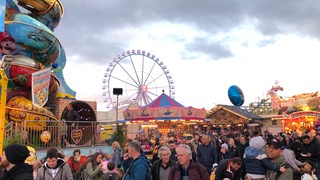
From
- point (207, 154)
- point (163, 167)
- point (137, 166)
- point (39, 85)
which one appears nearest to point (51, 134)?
point (39, 85)

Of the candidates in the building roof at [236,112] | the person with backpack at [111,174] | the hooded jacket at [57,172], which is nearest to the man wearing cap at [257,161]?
the person with backpack at [111,174]

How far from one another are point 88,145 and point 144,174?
8.81 metres

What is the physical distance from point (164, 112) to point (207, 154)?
1398 centimetres

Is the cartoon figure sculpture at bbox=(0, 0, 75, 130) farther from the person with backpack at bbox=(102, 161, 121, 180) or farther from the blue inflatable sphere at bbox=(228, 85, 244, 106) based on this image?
the blue inflatable sphere at bbox=(228, 85, 244, 106)

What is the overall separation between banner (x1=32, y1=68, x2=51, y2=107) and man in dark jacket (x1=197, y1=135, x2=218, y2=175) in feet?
19.4

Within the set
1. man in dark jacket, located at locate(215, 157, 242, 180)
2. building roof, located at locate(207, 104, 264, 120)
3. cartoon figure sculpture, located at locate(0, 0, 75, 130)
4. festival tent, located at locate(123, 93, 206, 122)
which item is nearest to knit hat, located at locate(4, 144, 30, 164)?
man in dark jacket, located at locate(215, 157, 242, 180)

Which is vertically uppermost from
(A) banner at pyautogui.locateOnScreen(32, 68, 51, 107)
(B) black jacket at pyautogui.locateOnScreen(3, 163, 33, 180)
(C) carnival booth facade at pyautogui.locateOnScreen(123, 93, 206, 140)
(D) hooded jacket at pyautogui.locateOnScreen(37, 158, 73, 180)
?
(A) banner at pyautogui.locateOnScreen(32, 68, 51, 107)

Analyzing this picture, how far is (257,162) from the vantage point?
143 inches

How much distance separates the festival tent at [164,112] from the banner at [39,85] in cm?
1058

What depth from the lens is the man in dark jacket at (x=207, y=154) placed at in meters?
6.54

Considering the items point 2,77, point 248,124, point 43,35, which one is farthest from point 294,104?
point 2,77

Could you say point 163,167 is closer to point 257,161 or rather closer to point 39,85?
point 257,161

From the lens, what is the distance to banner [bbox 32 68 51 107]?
32.3 ft

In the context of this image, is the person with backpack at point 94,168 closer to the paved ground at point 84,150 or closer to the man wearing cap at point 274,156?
the man wearing cap at point 274,156
